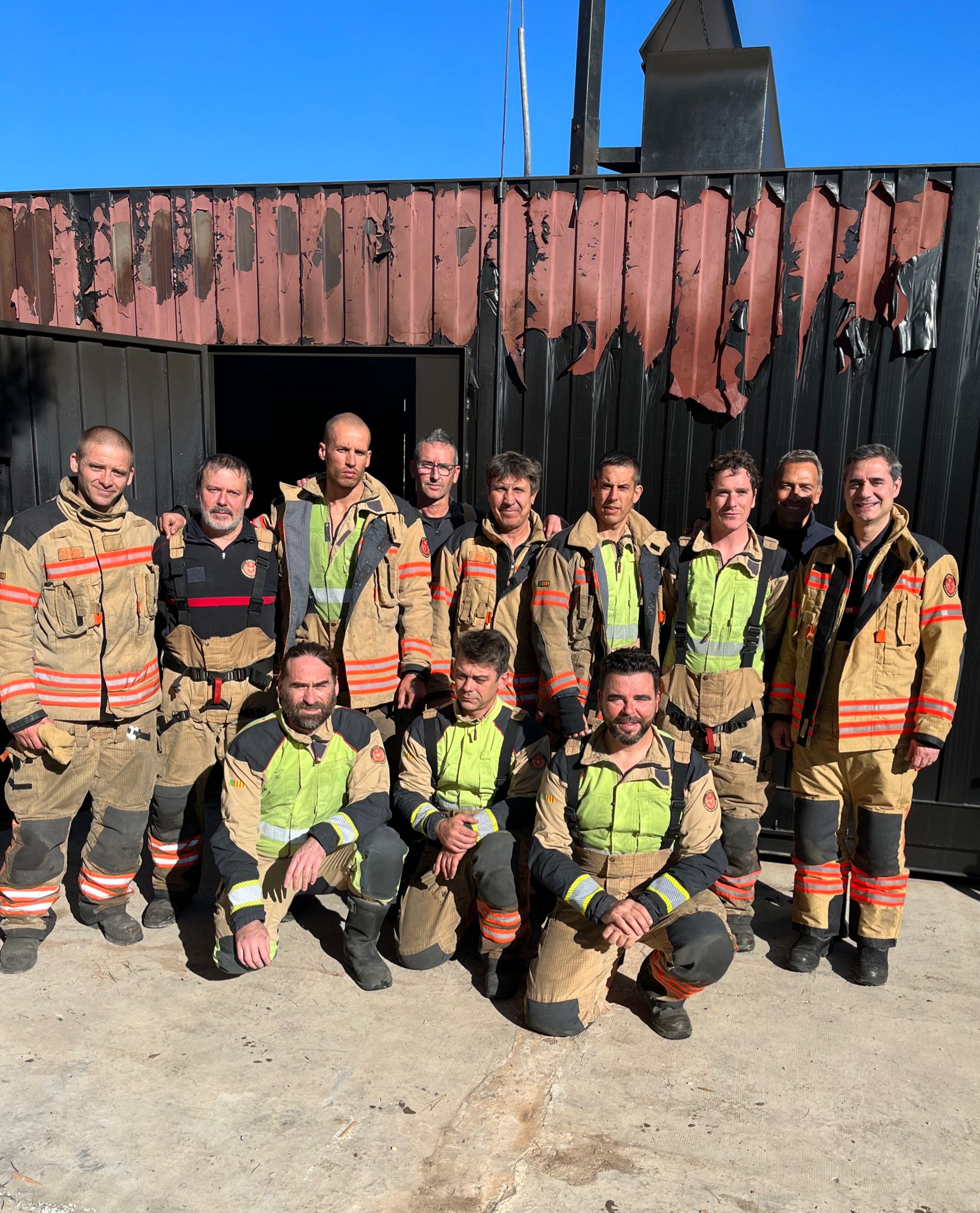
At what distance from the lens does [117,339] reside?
180 inches

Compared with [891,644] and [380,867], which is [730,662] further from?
[380,867]

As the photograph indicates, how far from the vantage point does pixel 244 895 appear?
9.73 ft

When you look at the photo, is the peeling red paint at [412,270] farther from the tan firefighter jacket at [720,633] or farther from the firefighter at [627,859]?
the firefighter at [627,859]

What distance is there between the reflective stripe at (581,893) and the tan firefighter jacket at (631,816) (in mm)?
39

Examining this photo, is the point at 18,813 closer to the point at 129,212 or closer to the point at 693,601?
the point at 693,601

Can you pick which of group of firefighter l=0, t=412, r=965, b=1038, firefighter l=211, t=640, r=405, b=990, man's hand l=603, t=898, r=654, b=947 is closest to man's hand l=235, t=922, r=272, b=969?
group of firefighter l=0, t=412, r=965, b=1038

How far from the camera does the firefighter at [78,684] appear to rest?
3191 millimetres

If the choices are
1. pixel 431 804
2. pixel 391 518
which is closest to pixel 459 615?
pixel 391 518

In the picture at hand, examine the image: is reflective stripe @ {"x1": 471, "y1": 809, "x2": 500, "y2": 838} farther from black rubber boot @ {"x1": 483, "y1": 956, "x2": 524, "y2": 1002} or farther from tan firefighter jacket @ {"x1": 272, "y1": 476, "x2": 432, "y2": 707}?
tan firefighter jacket @ {"x1": 272, "y1": 476, "x2": 432, "y2": 707}

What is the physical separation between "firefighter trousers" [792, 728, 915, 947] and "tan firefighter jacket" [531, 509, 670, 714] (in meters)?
0.81

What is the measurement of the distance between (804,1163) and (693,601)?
1908mm

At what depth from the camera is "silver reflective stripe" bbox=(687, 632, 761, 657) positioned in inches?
136

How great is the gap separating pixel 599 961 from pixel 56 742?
7.01 feet

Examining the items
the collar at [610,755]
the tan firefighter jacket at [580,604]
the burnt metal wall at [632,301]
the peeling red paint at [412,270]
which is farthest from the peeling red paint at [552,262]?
the collar at [610,755]
